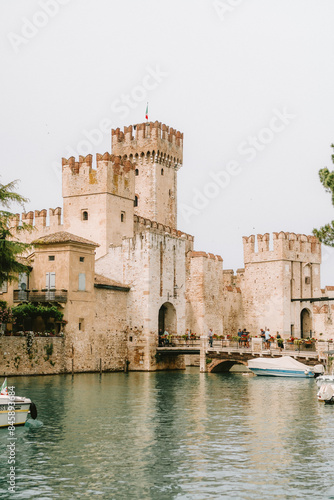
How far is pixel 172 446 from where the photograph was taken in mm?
16000

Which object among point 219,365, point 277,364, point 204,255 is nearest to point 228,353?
point 219,365

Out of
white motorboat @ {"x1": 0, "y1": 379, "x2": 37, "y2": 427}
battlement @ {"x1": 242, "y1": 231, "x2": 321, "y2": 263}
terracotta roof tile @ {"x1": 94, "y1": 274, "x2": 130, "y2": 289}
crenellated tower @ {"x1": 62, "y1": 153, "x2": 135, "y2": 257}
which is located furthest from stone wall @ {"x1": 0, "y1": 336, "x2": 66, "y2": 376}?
battlement @ {"x1": 242, "y1": 231, "x2": 321, "y2": 263}

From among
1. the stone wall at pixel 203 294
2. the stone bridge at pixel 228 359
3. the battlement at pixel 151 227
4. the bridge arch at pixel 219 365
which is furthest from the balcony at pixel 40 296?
the stone wall at pixel 203 294

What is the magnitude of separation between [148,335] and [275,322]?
13445 mm

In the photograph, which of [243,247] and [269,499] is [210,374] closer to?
[243,247]

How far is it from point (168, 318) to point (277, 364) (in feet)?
30.3

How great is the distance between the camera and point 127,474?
13.4 m

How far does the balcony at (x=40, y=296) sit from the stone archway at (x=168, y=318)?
814 centimetres

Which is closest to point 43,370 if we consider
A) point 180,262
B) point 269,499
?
point 180,262

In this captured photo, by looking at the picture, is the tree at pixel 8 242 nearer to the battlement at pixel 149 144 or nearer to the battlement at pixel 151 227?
the battlement at pixel 151 227

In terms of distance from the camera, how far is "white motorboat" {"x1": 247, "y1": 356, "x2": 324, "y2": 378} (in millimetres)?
34812

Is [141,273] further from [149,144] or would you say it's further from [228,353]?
[149,144]

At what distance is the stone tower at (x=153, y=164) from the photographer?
180 feet

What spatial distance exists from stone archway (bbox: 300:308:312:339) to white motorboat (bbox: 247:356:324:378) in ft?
54.5
